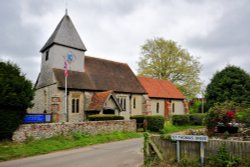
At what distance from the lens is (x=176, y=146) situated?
29.4ft

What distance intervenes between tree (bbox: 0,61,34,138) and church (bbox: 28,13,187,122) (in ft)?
27.1

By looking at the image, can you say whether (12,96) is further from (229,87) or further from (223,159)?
(229,87)

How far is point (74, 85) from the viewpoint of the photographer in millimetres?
25438

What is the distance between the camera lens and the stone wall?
14781mm

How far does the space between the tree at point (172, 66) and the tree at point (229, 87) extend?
2733cm

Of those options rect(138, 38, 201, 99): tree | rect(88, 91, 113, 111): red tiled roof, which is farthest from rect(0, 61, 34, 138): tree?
rect(138, 38, 201, 99): tree

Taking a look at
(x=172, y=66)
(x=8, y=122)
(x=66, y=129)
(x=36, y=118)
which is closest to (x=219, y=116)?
(x=66, y=129)

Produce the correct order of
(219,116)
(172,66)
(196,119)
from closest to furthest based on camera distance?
(219,116) < (196,119) < (172,66)

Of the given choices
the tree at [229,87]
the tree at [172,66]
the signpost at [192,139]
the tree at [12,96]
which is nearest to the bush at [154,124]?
the tree at [229,87]

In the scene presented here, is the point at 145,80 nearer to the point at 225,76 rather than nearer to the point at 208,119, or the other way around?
the point at 225,76

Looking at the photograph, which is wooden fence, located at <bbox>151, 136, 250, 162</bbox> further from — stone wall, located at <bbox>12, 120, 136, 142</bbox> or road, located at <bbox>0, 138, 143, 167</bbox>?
stone wall, located at <bbox>12, 120, 136, 142</bbox>

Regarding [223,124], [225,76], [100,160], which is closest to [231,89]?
[225,76]

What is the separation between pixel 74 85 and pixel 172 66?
27.1 metres

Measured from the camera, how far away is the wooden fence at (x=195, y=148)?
24.8 ft
